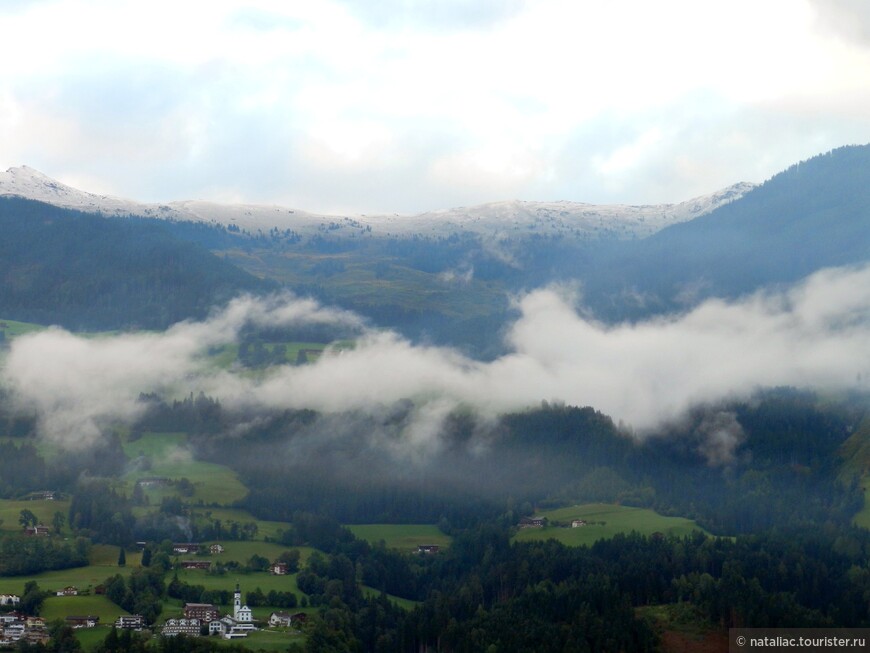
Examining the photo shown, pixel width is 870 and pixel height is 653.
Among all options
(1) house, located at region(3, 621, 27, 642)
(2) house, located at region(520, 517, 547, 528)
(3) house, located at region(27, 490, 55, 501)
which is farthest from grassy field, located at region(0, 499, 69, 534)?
(2) house, located at region(520, 517, 547, 528)

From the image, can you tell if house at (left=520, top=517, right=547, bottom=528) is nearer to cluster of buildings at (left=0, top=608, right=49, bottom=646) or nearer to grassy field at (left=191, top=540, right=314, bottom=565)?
grassy field at (left=191, top=540, right=314, bottom=565)

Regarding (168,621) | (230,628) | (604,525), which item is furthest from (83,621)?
(604,525)

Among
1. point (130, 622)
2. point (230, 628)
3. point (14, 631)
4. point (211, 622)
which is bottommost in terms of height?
point (230, 628)

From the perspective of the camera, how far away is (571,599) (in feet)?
449

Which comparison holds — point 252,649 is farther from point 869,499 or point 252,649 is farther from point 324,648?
point 869,499

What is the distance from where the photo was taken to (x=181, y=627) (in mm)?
138250

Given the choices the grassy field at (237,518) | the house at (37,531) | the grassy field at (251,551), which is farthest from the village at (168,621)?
the grassy field at (237,518)

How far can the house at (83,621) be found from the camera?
136 meters

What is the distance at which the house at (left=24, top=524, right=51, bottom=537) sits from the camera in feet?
570

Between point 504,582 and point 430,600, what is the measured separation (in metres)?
9.35

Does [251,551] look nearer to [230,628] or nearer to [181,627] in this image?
[230,628]

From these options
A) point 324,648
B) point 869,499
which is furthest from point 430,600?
point 869,499

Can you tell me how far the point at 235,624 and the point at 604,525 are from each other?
5953 centimetres

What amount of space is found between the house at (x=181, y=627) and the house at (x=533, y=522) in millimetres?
63450
